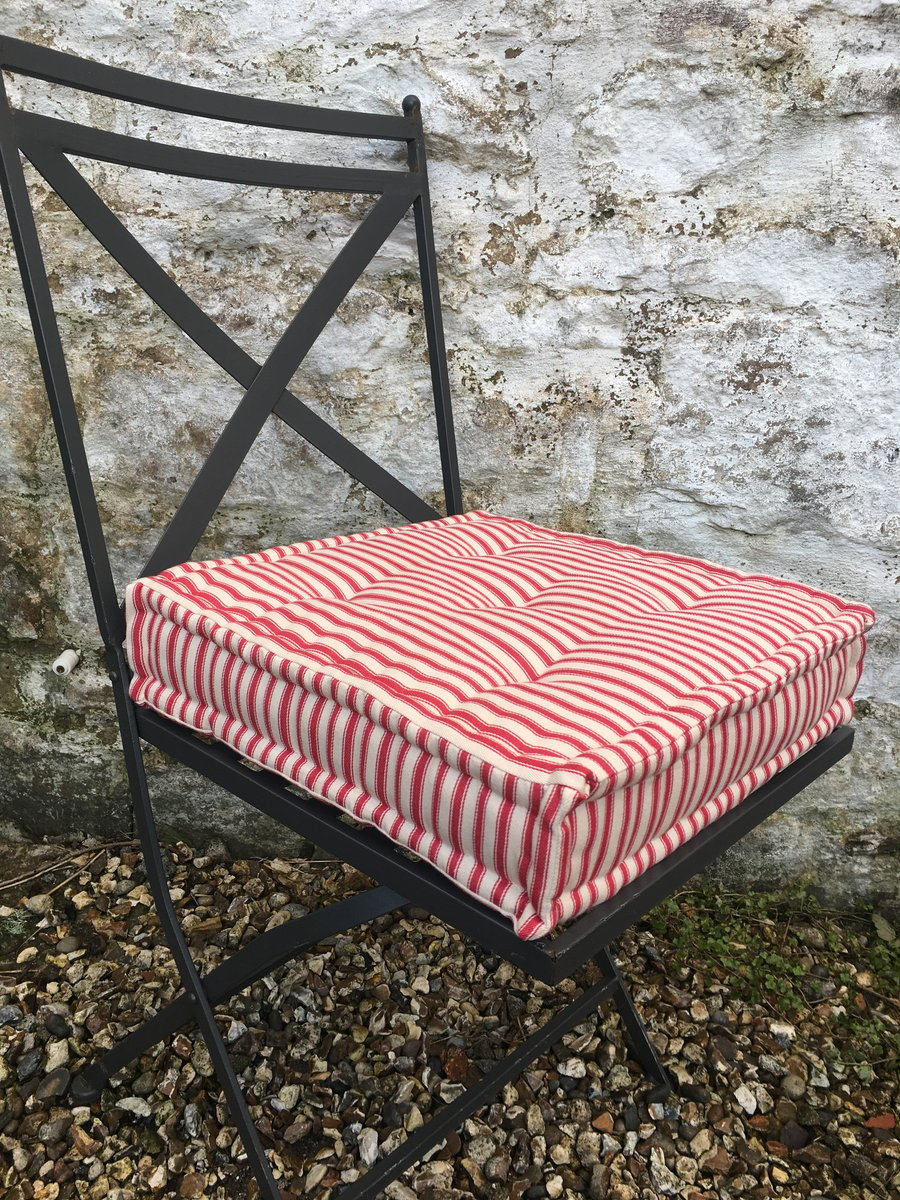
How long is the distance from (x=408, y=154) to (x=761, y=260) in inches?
22.7

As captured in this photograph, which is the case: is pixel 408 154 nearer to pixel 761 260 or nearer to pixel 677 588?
pixel 761 260

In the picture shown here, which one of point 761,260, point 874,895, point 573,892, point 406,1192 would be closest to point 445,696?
point 573,892

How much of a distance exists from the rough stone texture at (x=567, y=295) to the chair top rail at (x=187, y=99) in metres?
0.15

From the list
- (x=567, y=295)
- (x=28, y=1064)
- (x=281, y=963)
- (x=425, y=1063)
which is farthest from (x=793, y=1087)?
(x=567, y=295)

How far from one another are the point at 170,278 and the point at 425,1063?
120 cm

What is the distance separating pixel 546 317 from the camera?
4.96 ft

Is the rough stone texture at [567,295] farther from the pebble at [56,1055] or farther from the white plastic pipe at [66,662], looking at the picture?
the pebble at [56,1055]

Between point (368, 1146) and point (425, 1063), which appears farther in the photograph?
point (425, 1063)

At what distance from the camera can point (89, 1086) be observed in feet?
4.26

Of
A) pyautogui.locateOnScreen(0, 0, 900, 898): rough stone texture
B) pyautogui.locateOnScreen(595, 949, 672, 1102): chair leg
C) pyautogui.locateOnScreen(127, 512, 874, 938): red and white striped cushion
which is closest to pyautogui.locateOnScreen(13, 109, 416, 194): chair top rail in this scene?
pyautogui.locateOnScreen(0, 0, 900, 898): rough stone texture

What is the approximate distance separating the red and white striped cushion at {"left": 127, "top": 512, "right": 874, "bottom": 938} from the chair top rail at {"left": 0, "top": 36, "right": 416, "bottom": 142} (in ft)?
1.91

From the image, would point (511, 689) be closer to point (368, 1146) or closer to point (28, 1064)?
point (368, 1146)

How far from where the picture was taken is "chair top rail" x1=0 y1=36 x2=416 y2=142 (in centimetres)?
103

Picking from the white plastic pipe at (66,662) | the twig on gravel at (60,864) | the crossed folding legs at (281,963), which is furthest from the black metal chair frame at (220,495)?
the white plastic pipe at (66,662)
